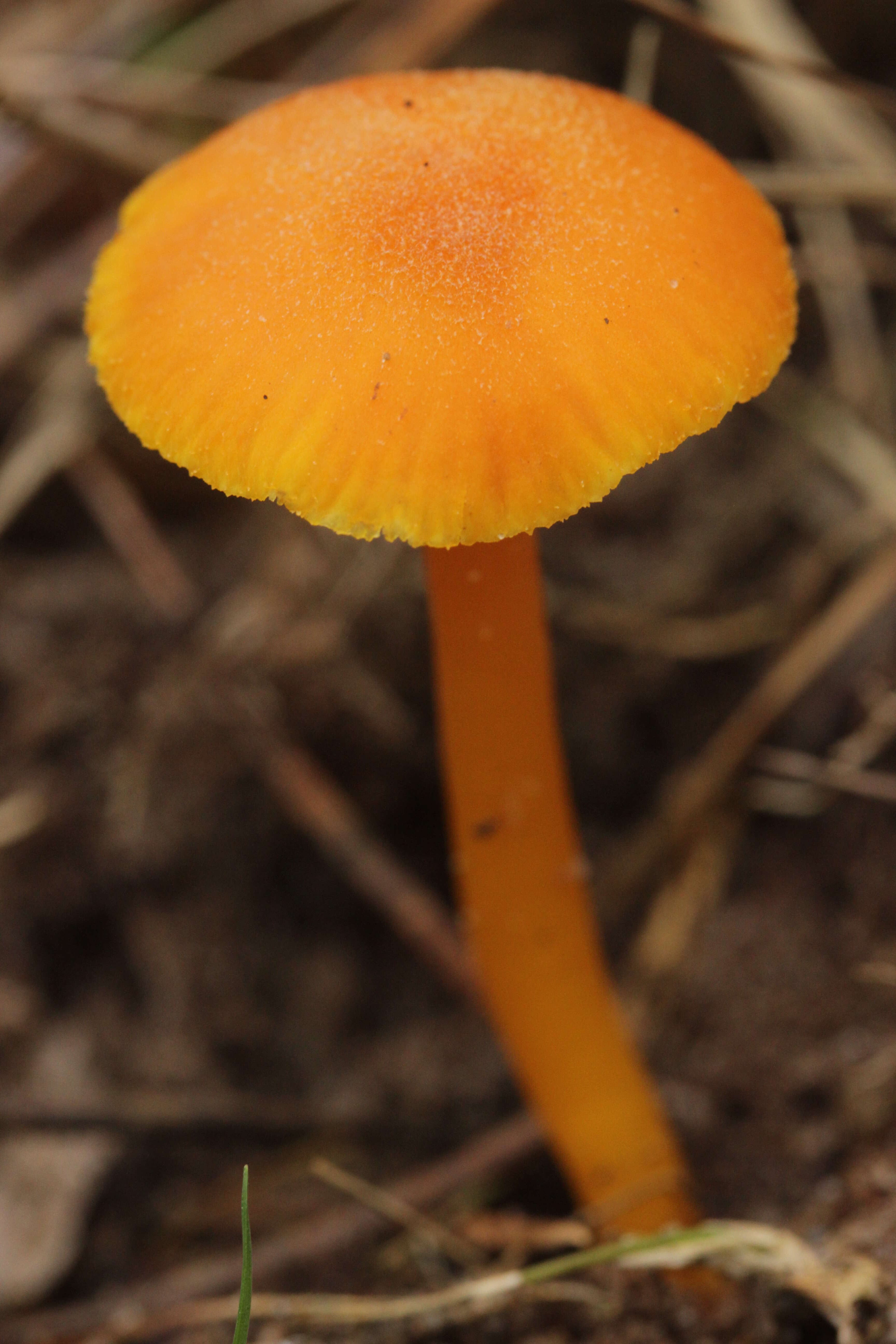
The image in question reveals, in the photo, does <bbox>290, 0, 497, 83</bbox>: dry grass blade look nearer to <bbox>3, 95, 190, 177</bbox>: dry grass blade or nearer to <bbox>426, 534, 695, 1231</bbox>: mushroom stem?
<bbox>3, 95, 190, 177</bbox>: dry grass blade

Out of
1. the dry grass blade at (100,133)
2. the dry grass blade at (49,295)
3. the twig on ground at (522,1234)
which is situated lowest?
the twig on ground at (522,1234)

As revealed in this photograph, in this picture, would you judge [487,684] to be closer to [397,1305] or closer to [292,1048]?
[397,1305]

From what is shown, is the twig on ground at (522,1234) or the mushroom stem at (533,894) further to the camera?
the twig on ground at (522,1234)

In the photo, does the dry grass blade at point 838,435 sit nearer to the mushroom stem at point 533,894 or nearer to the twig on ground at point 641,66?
the twig on ground at point 641,66

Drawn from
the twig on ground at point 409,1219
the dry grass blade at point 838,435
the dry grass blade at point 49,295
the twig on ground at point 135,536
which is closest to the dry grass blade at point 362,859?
the twig on ground at point 135,536

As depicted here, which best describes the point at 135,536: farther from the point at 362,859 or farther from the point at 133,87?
the point at 133,87

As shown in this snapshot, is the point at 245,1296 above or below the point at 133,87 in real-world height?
below

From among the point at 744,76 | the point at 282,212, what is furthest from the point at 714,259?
the point at 744,76

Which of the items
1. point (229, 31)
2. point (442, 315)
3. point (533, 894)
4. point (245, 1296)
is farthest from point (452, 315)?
point (229, 31)
